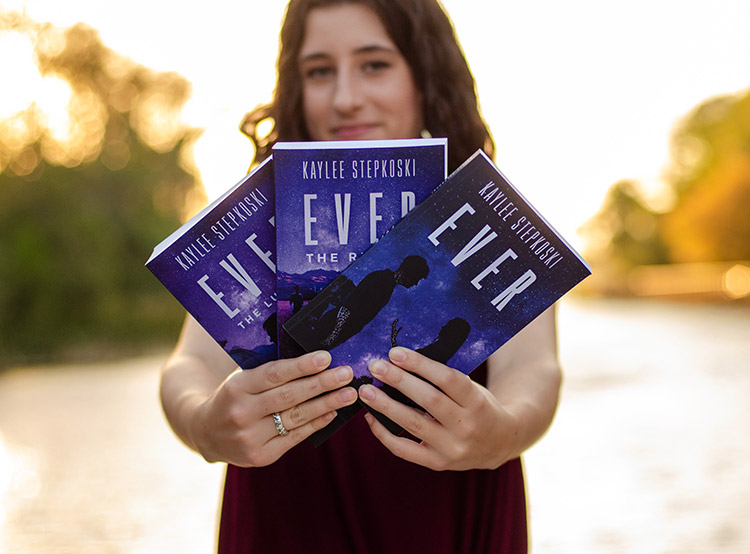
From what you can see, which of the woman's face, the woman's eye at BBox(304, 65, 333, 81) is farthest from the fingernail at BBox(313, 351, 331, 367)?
the woman's eye at BBox(304, 65, 333, 81)

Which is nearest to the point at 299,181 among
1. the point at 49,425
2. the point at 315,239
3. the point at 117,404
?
the point at 315,239

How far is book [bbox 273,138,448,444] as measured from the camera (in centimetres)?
124

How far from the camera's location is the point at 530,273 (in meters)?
1.26

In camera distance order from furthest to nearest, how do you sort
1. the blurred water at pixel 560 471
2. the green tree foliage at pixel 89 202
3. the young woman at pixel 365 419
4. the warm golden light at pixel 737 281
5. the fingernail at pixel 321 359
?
the warm golden light at pixel 737 281 → the green tree foliage at pixel 89 202 → the blurred water at pixel 560 471 → the young woman at pixel 365 419 → the fingernail at pixel 321 359

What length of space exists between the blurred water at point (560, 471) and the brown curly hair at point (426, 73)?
3.55m

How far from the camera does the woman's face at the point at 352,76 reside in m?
1.59

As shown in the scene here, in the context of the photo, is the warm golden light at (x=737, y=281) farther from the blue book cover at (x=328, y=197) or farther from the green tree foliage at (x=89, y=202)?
the blue book cover at (x=328, y=197)

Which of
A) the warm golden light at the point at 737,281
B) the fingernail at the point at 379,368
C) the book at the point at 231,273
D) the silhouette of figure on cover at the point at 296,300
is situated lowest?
the fingernail at the point at 379,368

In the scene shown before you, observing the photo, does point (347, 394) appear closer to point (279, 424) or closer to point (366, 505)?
point (279, 424)

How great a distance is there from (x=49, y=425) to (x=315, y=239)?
9365mm

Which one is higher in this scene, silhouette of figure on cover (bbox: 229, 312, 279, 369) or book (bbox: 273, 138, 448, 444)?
book (bbox: 273, 138, 448, 444)

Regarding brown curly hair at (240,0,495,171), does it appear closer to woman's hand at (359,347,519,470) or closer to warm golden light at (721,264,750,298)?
woman's hand at (359,347,519,470)

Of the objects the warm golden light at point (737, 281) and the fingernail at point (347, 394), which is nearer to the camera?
the fingernail at point (347, 394)

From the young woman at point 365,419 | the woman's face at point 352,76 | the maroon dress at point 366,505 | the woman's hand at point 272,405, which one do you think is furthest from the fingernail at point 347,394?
the woman's face at point 352,76
